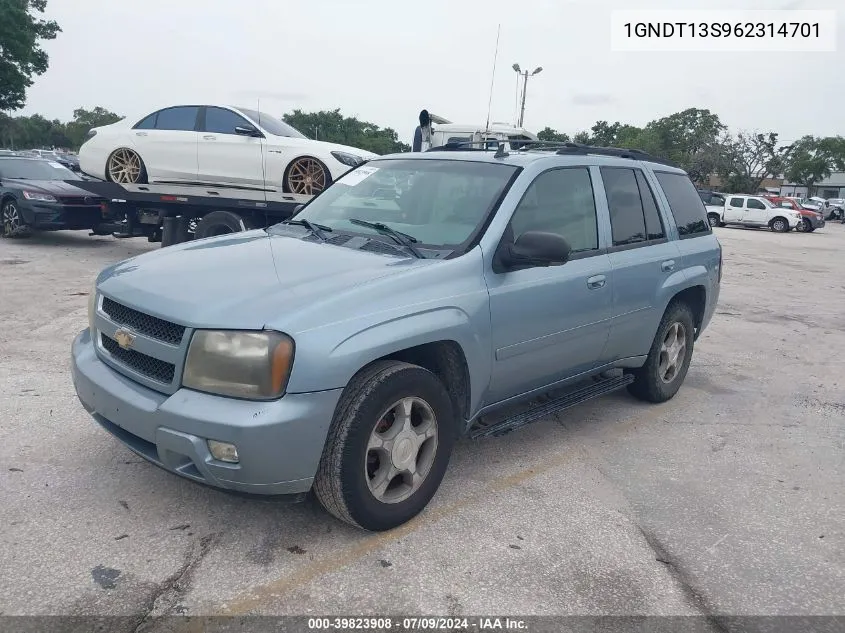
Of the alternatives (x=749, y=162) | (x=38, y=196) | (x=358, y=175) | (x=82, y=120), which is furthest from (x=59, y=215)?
(x=82, y=120)

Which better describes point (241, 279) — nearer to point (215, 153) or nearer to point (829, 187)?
point (215, 153)

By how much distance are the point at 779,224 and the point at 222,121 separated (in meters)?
29.5

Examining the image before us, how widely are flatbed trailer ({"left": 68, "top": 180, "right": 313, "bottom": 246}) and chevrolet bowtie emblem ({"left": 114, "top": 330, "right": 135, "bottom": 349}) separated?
6.13 meters

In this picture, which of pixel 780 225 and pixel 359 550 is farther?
pixel 780 225

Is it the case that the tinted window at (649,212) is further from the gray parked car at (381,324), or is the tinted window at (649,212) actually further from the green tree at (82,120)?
the green tree at (82,120)

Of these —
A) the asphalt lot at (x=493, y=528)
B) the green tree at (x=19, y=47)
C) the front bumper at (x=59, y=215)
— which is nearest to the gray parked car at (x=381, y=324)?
the asphalt lot at (x=493, y=528)

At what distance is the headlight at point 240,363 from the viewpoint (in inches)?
107

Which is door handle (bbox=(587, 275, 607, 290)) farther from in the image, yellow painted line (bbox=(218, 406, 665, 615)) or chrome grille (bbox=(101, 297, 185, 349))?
chrome grille (bbox=(101, 297, 185, 349))

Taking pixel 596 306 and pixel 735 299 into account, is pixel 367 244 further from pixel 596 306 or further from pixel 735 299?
pixel 735 299

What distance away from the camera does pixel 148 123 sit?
32.5 ft

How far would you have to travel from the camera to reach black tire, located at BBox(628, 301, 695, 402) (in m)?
5.05

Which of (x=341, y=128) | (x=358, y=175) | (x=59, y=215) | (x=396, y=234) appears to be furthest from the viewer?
(x=341, y=128)

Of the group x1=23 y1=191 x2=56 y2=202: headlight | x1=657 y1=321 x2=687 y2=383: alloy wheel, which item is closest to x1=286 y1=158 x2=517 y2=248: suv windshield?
x1=657 y1=321 x2=687 y2=383: alloy wheel

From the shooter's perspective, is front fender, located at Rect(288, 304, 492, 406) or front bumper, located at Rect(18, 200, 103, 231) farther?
front bumper, located at Rect(18, 200, 103, 231)
